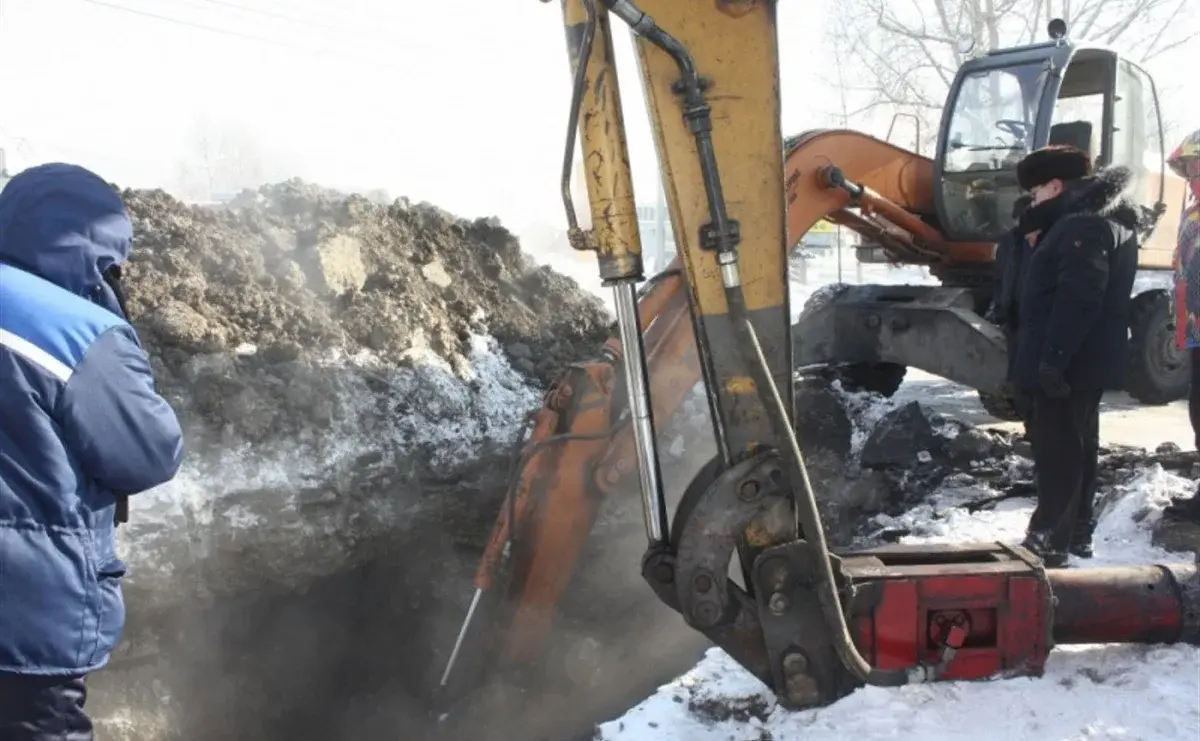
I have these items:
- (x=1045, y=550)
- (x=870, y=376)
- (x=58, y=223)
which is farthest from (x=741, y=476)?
(x=870, y=376)

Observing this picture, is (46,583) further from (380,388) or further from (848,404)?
(848,404)

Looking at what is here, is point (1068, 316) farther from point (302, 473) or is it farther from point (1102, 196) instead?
point (302, 473)

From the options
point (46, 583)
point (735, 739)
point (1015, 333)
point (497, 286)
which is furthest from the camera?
point (497, 286)

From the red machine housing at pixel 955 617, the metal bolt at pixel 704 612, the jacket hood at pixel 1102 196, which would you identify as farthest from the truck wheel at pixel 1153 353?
the metal bolt at pixel 704 612

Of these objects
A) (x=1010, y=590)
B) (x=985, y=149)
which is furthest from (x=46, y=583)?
(x=985, y=149)

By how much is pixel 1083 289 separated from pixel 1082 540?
1246 mm

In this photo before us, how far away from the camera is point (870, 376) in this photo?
319 inches

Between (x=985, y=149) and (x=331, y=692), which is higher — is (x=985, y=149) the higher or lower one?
the higher one

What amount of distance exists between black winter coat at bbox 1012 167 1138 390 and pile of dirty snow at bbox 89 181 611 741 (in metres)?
2.80

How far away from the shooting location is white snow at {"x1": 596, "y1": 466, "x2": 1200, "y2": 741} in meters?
3.09

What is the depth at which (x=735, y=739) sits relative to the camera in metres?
3.20

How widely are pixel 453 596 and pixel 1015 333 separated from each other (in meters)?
3.16

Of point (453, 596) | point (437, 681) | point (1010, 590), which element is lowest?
point (437, 681)

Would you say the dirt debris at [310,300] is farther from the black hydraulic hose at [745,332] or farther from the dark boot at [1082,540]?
the dark boot at [1082,540]
